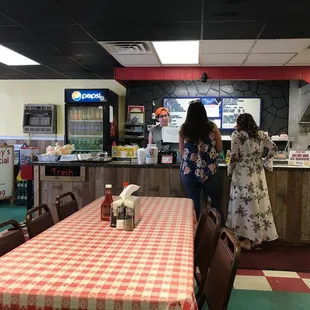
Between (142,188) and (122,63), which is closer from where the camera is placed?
(142,188)

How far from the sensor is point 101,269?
58.0 inches

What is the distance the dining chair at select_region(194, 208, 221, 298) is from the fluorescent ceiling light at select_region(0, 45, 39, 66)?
398cm

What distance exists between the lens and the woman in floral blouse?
3.90 metres

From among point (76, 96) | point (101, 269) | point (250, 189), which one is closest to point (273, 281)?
point (250, 189)

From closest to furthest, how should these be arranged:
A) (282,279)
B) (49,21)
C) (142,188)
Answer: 1. (282,279)
2. (49,21)
3. (142,188)

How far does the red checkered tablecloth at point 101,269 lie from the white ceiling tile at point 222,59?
11.8 ft

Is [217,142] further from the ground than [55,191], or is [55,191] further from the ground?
[217,142]

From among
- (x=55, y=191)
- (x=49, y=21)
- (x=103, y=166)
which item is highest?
(x=49, y=21)

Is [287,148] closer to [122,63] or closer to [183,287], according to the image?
[122,63]

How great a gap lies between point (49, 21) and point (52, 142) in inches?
160

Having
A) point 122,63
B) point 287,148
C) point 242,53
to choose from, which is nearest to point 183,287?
point 242,53

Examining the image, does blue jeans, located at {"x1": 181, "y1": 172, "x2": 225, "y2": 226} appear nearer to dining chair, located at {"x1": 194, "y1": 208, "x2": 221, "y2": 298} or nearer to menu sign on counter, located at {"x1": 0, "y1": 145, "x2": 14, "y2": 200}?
dining chair, located at {"x1": 194, "y1": 208, "x2": 221, "y2": 298}

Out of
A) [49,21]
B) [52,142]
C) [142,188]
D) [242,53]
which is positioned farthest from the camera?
[52,142]

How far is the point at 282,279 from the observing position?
11.0ft
